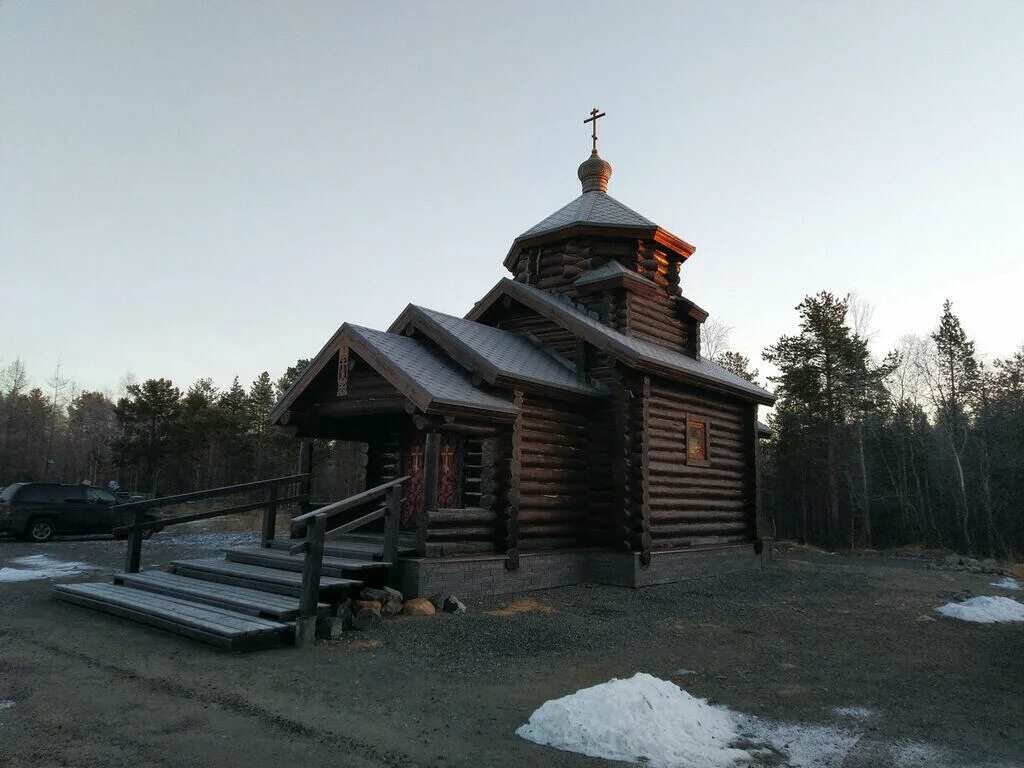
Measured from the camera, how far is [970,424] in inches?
1540

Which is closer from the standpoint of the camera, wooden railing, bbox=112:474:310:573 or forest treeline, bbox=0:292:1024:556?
wooden railing, bbox=112:474:310:573

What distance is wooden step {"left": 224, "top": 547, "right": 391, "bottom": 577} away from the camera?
9.15 meters

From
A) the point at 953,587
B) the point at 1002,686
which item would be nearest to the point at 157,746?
the point at 1002,686

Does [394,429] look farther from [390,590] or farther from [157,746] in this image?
[157,746]

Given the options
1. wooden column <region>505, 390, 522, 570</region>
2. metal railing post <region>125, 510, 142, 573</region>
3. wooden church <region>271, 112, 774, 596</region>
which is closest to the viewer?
metal railing post <region>125, 510, 142, 573</region>

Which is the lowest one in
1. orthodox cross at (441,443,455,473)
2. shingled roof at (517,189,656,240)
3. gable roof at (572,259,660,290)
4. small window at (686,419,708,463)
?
orthodox cross at (441,443,455,473)

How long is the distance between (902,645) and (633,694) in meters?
5.06

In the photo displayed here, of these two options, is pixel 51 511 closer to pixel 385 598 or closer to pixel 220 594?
pixel 220 594

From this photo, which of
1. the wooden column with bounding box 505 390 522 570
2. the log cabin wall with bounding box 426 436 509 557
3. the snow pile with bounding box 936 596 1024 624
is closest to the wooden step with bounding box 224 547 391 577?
the log cabin wall with bounding box 426 436 509 557

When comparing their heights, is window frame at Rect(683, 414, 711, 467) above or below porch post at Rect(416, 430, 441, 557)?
above

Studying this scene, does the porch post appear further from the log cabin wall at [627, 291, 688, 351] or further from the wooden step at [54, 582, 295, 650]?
the log cabin wall at [627, 291, 688, 351]

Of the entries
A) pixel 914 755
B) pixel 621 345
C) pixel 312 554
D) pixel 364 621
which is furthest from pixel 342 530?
pixel 621 345

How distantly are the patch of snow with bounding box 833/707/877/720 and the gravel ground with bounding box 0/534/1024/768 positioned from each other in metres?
0.03

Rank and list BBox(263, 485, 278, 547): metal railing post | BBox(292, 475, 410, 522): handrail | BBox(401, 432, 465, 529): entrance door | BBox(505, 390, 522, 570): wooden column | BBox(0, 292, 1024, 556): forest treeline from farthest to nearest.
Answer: BBox(0, 292, 1024, 556): forest treeline, BBox(401, 432, 465, 529): entrance door, BBox(263, 485, 278, 547): metal railing post, BBox(505, 390, 522, 570): wooden column, BBox(292, 475, 410, 522): handrail
